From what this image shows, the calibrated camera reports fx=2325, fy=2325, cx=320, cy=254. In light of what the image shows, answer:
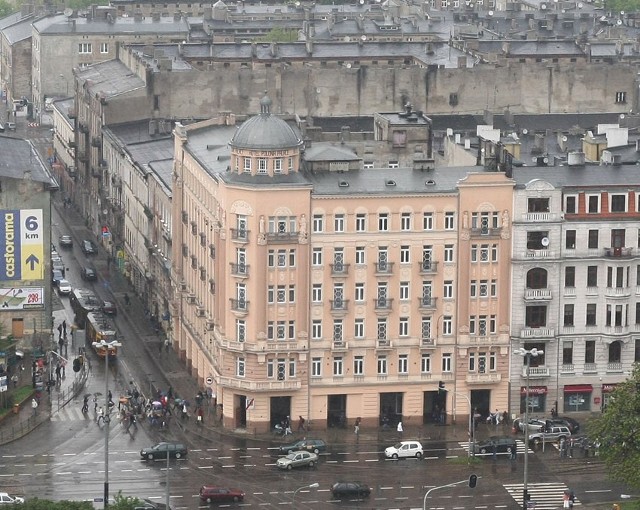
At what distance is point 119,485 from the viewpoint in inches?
7195

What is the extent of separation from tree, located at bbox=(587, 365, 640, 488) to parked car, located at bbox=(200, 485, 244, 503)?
1109 inches

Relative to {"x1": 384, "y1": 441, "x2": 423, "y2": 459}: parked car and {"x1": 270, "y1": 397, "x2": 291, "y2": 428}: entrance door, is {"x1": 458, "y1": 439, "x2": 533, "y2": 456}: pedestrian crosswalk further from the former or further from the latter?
{"x1": 270, "y1": 397, "x2": 291, "y2": 428}: entrance door

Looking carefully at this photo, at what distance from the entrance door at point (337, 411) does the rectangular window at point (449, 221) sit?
1705 centimetres

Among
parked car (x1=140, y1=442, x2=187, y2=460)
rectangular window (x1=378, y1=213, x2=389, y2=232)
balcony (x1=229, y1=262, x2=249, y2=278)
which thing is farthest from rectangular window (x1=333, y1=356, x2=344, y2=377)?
parked car (x1=140, y1=442, x2=187, y2=460)

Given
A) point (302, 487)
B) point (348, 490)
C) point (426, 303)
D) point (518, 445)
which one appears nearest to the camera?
point (348, 490)

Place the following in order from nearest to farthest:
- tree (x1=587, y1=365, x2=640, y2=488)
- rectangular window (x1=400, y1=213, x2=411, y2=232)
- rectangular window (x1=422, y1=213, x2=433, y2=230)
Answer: tree (x1=587, y1=365, x2=640, y2=488) → rectangular window (x1=400, y1=213, x2=411, y2=232) → rectangular window (x1=422, y1=213, x2=433, y2=230)

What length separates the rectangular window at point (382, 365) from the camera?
199375 mm

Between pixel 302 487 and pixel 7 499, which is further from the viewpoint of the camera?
pixel 302 487

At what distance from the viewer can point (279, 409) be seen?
19888cm

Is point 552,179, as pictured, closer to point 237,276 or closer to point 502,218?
point 502,218

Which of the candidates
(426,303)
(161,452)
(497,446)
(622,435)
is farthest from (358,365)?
(622,435)

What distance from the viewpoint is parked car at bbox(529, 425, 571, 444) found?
195 metres

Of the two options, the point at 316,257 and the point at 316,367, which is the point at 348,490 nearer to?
the point at 316,367

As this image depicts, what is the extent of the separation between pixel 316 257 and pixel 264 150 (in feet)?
33.1
